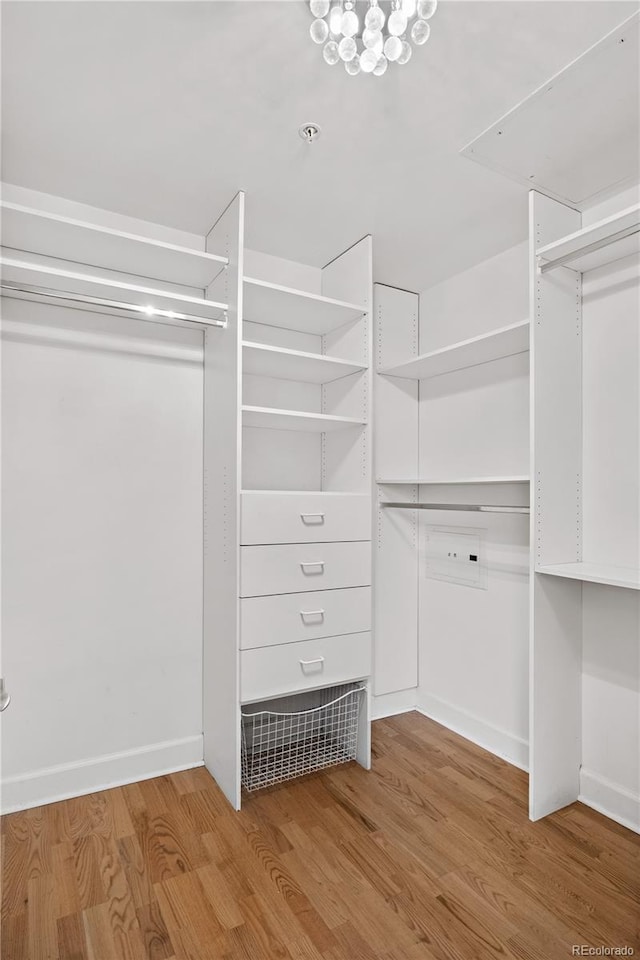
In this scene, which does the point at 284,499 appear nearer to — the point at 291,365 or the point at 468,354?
the point at 291,365

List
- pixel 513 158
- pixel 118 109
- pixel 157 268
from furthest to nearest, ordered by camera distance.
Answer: pixel 157 268
pixel 513 158
pixel 118 109

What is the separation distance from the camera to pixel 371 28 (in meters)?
1.21

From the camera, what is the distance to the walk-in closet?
147 cm

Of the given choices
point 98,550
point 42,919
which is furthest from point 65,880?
point 98,550

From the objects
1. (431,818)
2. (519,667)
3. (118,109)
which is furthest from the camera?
(519,667)

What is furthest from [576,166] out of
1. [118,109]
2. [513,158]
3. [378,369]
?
[118,109]

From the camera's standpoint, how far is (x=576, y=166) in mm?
1882

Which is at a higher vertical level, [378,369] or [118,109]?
[118,109]

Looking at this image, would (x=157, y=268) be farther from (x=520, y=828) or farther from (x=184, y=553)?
(x=520, y=828)

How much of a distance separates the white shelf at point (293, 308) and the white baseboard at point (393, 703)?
2.02 m

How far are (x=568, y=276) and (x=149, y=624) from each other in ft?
7.56

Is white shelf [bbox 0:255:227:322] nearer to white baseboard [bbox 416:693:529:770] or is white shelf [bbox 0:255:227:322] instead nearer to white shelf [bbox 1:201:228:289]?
white shelf [bbox 1:201:228:289]

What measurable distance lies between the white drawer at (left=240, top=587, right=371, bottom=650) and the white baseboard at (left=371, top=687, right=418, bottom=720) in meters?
0.76

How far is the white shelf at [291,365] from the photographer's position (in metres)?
2.21
